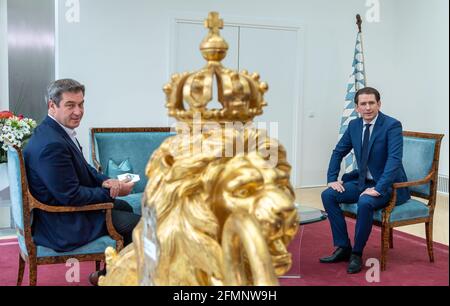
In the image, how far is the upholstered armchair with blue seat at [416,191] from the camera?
401 centimetres

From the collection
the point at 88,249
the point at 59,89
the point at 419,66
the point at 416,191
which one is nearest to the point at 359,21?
the point at 419,66

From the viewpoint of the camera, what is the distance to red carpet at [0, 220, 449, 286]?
12.0ft

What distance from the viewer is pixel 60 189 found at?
110 inches

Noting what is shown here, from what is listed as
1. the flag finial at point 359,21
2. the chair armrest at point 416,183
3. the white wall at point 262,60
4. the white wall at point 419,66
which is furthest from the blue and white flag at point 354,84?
the chair armrest at point 416,183

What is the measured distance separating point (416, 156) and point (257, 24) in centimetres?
369

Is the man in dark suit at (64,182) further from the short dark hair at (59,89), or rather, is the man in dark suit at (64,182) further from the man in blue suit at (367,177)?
the man in blue suit at (367,177)

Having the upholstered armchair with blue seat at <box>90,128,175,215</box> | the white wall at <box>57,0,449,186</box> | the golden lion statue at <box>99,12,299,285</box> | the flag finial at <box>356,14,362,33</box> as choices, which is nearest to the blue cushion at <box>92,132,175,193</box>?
the upholstered armchair with blue seat at <box>90,128,175,215</box>

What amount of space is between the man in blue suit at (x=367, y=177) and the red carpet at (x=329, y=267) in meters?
0.17

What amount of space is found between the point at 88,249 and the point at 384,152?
2.39 m

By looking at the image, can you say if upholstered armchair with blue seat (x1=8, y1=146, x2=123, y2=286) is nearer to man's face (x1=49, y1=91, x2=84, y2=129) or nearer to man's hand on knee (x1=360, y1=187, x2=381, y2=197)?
man's face (x1=49, y1=91, x2=84, y2=129)

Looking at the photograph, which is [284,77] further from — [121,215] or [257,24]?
[121,215]

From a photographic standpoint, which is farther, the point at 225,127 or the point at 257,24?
the point at 257,24
